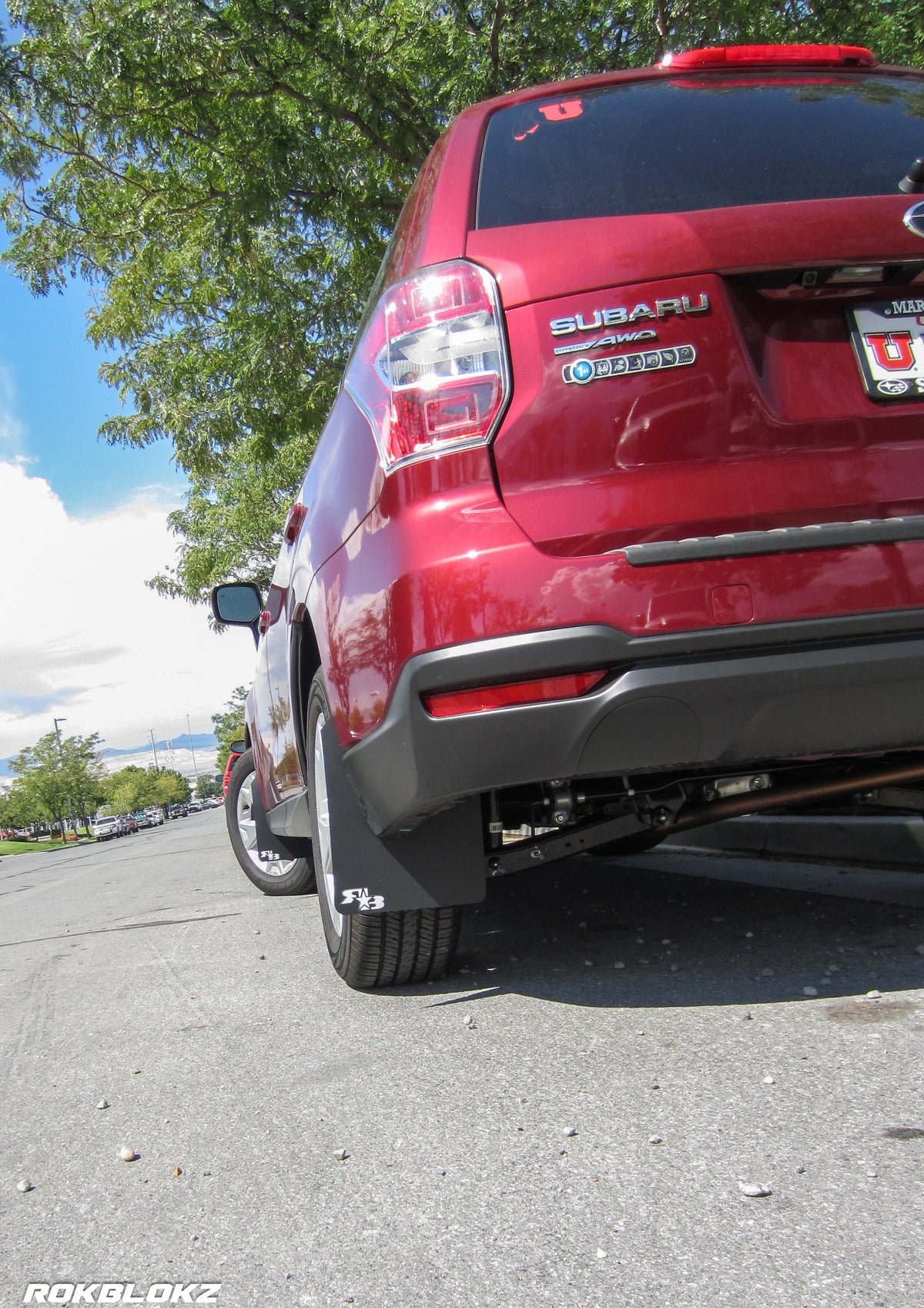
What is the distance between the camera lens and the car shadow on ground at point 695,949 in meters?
2.69

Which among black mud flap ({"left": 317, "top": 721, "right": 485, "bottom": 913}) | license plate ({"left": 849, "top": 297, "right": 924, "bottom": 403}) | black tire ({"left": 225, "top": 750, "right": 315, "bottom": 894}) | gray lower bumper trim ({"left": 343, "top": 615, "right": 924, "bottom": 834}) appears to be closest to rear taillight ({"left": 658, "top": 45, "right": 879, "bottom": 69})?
license plate ({"left": 849, "top": 297, "right": 924, "bottom": 403})

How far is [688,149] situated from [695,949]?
2.11 metres

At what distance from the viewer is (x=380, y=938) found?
2.97 meters

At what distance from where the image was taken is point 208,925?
17.1 ft

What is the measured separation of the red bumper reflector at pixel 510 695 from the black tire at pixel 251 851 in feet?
11.6

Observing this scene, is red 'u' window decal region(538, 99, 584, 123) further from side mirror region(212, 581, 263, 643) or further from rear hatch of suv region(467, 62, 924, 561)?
side mirror region(212, 581, 263, 643)

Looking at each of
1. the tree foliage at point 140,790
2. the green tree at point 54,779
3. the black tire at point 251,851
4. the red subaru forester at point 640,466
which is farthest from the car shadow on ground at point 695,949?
the tree foliage at point 140,790

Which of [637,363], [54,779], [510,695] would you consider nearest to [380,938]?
[510,695]

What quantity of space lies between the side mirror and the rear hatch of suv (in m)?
3.50

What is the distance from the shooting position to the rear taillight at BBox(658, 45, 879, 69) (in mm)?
2785

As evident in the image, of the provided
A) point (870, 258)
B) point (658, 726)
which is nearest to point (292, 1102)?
point (658, 726)

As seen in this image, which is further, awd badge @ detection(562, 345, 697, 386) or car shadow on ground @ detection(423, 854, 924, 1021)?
car shadow on ground @ detection(423, 854, 924, 1021)

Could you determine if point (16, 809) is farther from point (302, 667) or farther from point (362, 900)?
point (362, 900)

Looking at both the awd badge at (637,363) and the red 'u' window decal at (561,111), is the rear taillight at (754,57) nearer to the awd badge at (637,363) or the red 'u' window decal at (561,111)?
the red 'u' window decal at (561,111)
